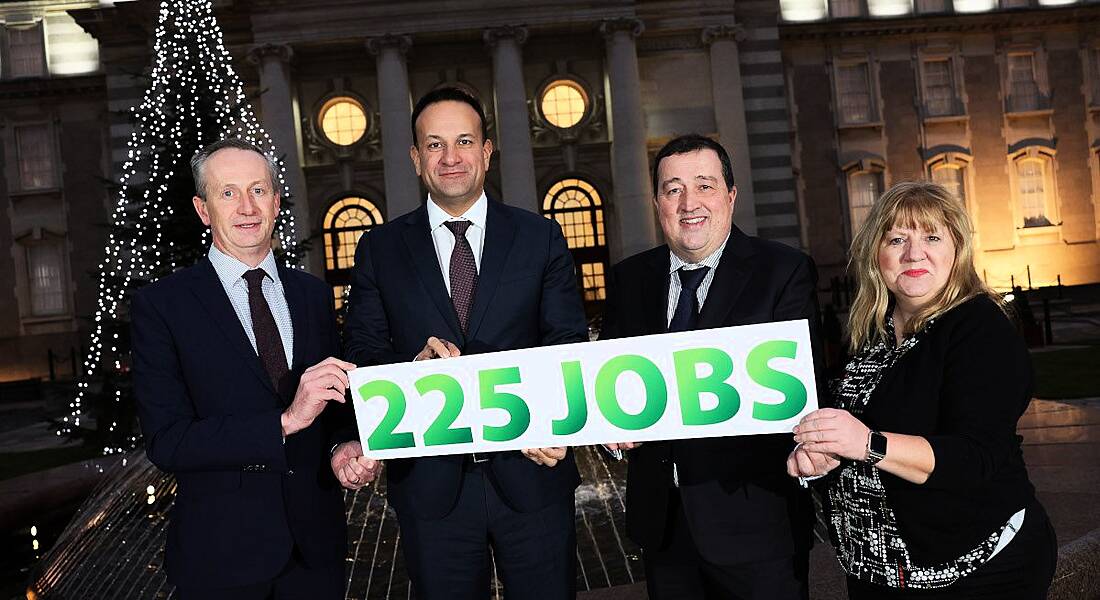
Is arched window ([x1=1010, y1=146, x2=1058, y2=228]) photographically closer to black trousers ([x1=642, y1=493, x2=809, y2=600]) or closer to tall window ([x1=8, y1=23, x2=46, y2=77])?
black trousers ([x1=642, y1=493, x2=809, y2=600])

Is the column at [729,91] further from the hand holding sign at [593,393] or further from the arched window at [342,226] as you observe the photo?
the hand holding sign at [593,393]

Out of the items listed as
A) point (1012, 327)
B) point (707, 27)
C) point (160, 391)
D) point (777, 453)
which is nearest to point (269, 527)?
point (160, 391)

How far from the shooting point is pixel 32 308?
3428 cm

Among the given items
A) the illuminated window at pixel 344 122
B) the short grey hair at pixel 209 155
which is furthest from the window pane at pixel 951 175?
the short grey hair at pixel 209 155

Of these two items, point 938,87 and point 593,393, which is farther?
point 938,87

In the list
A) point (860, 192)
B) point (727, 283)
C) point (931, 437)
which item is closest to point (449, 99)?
point (727, 283)

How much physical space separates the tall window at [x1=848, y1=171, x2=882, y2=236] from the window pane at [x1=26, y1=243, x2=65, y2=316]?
31766 mm

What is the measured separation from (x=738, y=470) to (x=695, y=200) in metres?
1.10

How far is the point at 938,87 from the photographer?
3706 centimetres

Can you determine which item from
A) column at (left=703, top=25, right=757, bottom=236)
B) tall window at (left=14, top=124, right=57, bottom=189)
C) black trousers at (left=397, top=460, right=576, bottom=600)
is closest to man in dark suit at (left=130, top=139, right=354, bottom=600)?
black trousers at (left=397, top=460, right=576, bottom=600)

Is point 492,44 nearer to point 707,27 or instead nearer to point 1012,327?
point 707,27

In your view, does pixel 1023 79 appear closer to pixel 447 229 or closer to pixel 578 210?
pixel 578 210

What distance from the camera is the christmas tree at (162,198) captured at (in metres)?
12.9

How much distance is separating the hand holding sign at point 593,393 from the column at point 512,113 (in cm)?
2494
